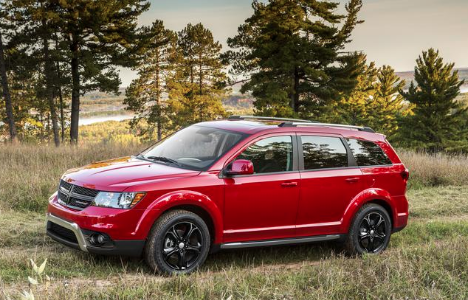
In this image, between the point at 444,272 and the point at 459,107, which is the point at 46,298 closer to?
the point at 444,272

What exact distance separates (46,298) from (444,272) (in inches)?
154

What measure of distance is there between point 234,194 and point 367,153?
2487mm

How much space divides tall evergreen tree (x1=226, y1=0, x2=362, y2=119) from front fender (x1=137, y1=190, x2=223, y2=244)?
115 feet

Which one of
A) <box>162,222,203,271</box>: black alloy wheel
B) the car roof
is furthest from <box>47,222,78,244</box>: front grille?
the car roof

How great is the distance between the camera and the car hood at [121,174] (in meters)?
6.53

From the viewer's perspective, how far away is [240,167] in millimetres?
6879

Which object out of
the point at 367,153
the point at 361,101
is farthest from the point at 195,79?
the point at 367,153

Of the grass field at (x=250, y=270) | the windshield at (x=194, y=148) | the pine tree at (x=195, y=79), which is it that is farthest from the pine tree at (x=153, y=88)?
the windshield at (x=194, y=148)

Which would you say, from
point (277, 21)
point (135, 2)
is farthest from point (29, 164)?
point (277, 21)

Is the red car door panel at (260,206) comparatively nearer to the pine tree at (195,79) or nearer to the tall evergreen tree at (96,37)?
the tall evergreen tree at (96,37)

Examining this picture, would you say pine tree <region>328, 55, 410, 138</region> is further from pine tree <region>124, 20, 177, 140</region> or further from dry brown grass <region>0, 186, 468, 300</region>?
dry brown grass <region>0, 186, 468, 300</region>

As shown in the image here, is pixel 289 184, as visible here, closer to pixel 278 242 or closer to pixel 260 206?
pixel 260 206

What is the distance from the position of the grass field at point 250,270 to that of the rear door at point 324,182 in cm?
50

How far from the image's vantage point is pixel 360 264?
20.2ft
